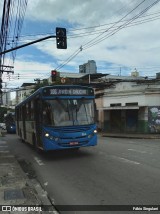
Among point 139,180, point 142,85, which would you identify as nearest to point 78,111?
point 139,180

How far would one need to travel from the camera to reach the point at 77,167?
13.2m

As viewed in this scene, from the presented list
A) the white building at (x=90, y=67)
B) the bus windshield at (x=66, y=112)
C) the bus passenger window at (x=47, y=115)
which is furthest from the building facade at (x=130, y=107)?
the white building at (x=90, y=67)

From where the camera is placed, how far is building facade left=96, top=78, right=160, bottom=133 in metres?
37.4

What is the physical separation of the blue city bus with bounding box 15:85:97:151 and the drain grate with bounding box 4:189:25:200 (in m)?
5.80

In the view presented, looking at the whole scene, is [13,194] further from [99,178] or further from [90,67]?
[90,67]

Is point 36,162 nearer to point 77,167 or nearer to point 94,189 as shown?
point 77,167

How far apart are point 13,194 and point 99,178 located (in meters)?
2.91

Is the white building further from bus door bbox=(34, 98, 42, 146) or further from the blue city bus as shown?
the blue city bus

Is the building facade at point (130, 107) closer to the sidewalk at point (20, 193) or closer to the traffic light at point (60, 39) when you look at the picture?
the traffic light at point (60, 39)

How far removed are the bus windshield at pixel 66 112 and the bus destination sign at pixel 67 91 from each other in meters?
0.29

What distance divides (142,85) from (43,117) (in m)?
25.3

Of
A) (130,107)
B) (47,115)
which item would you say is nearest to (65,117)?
(47,115)

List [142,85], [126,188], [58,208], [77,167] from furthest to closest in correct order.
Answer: [142,85] → [77,167] → [126,188] → [58,208]

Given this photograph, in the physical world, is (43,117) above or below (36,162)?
above
